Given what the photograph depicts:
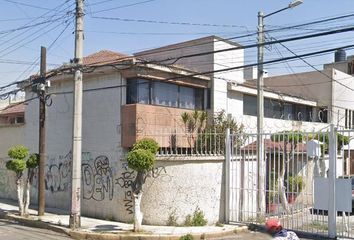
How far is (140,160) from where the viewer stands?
44.2 ft

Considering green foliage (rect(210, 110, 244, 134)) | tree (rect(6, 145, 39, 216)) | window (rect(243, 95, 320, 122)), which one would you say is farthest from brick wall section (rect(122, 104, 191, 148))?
window (rect(243, 95, 320, 122))

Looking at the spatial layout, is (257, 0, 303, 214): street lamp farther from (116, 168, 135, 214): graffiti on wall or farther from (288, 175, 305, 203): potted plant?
(116, 168, 135, 214): graffiti on wall

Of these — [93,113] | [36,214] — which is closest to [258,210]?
[93,113]

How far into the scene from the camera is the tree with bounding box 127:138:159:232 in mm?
13516

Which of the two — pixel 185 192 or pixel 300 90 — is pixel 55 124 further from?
pixel 300 90

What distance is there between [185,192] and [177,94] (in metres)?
4.87

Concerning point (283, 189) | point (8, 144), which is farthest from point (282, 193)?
point (8, 144)

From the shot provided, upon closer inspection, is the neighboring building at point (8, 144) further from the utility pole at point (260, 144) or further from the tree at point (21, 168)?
the utility pole at point (260, 144)

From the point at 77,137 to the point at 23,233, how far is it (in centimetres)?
330

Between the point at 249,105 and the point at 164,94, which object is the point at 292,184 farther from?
the point at 249,105

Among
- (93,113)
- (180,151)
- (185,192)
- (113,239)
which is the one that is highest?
(93,113)

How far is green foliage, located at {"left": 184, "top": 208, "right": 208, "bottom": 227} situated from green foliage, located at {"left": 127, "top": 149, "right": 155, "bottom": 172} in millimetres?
2447

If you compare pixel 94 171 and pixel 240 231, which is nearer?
pixel 240 231

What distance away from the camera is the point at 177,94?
60.8ft
